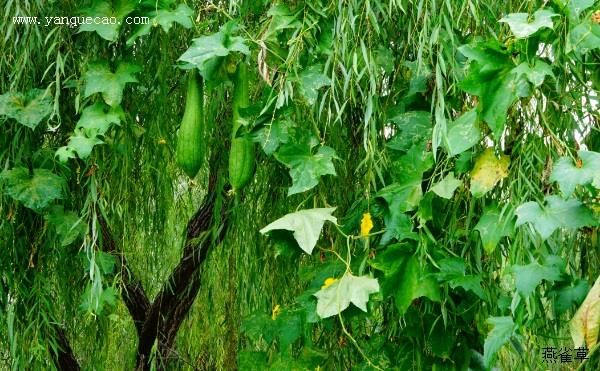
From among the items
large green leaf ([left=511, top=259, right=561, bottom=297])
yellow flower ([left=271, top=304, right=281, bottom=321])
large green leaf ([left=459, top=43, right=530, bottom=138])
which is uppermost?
large green leaf ([left=459, top=43, right=530, bottom=138])

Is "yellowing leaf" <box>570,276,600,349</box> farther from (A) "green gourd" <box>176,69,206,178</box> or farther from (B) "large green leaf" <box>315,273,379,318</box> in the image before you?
(A) "green gourd" <box>176,69,206,178</box>

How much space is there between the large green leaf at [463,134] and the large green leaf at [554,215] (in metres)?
0.19

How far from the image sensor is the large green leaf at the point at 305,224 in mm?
1821

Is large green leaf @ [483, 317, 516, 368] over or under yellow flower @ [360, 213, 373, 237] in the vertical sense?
under

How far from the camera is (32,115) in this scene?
2.23 meters

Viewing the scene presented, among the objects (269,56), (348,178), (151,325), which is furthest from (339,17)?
(151,325)

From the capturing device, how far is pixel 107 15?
221 cm

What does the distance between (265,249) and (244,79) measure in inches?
20.1

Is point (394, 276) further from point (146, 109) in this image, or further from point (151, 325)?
point (151, 325)

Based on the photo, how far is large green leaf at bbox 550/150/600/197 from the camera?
5.06 ft

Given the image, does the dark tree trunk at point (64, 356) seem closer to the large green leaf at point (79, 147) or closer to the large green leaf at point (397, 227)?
the large green leaf at point (79, 147)

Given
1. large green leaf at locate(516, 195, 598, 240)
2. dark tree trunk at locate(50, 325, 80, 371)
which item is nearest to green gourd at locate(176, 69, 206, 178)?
large green leaf at locate(516, 195, 598, 240)

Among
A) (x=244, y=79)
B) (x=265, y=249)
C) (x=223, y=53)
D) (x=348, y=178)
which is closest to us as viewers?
(x=223, y=53)

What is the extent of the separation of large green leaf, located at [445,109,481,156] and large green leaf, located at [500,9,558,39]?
0.66 ft
